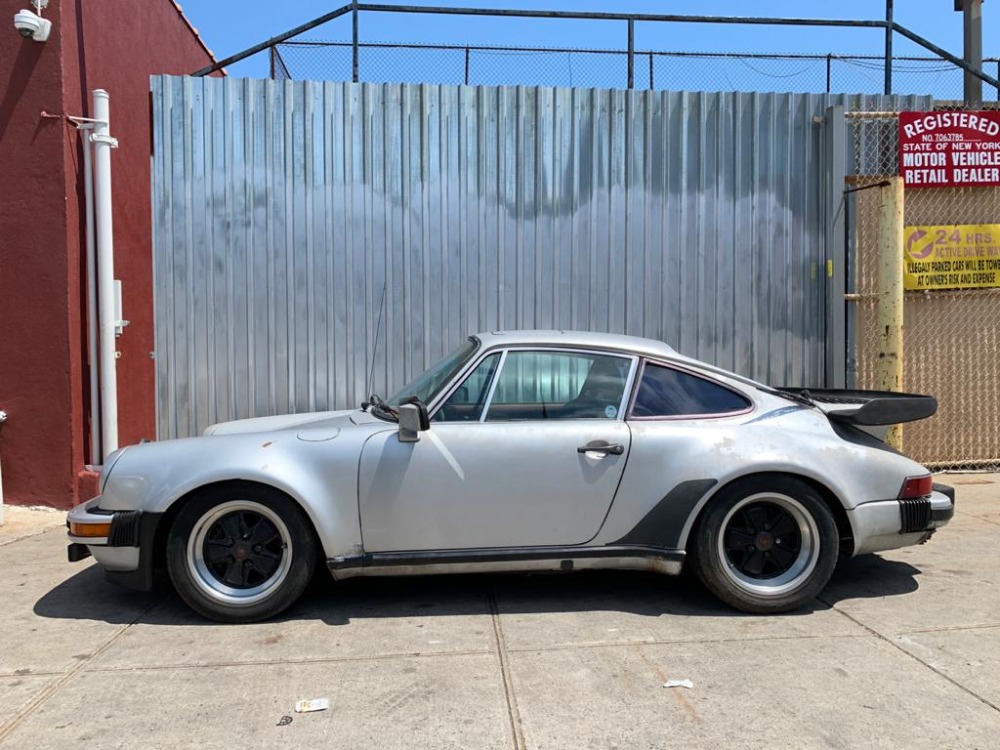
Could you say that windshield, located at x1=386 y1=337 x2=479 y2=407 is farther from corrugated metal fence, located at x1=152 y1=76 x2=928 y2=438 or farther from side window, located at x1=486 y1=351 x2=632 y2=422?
corrugated metal fence, located at x1=152 y1=76 x2=928 y2=438

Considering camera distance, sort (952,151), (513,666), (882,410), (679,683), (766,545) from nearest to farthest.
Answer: (679,683) → (513,666) → (766,545) → (882,410) → (952,151)

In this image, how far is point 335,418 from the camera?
4.61 m

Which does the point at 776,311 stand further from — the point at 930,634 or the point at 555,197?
the point at 930,634

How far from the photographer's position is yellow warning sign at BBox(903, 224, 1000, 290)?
300 inches

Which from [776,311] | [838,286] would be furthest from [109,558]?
[838,286]

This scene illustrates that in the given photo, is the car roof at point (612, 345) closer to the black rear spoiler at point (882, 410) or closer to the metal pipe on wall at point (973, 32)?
the black rear spoiler at point (882, 410)

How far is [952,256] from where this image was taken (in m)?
7.67

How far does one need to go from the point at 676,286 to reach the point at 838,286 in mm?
1547

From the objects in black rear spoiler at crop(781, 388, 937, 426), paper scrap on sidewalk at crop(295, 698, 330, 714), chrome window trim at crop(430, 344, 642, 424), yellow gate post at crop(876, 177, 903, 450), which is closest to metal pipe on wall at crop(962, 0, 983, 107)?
yellow gate post at crop(876, 177, 903, 450)

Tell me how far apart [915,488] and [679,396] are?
134 centimetres

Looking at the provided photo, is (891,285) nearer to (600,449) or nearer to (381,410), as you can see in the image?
(600,449)

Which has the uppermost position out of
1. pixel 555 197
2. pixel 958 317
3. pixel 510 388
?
pixel 555 197

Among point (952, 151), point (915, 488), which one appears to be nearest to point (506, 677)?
point (915, 488)

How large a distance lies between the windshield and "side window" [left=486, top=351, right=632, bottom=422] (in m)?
0.27
